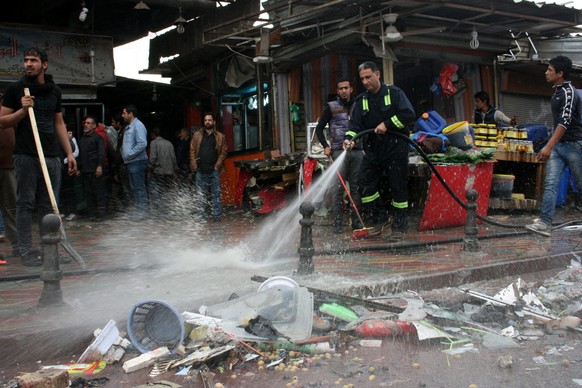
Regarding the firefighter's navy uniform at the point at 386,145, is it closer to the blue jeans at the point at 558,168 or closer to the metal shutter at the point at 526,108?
the blue jeans at the point at 558,168

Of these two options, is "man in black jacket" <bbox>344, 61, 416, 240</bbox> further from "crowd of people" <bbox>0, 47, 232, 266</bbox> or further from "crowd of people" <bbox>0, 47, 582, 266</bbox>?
"crowd of people" <bbox>0, 47, 232, 266</bbox>

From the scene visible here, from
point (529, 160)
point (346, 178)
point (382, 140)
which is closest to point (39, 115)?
point (382, 140)

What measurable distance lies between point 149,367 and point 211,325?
0.53 meters

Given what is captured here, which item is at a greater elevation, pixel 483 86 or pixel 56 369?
pixel 483 86

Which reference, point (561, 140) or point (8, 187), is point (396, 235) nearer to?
point (561, 140)

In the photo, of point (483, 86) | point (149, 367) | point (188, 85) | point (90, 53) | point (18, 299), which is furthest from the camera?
point (188, 85)

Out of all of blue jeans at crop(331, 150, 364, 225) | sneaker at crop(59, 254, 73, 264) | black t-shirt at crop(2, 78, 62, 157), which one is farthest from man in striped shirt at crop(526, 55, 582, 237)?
black t-shirt at crop(2, 78, 62, 157)

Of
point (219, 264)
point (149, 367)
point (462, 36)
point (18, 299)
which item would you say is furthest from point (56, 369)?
point (462, 36)

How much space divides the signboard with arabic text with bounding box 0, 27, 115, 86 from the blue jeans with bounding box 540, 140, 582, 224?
33.8 feet

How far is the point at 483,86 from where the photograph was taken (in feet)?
39.3

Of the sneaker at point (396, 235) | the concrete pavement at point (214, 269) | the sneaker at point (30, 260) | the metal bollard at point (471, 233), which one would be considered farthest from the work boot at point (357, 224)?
the sneaker at point (30, 260)

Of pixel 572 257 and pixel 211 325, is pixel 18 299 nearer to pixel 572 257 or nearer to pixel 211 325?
pixel 211 325

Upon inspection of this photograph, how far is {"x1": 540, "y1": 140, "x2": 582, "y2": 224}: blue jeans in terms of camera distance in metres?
7.01

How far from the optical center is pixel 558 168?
712cm
